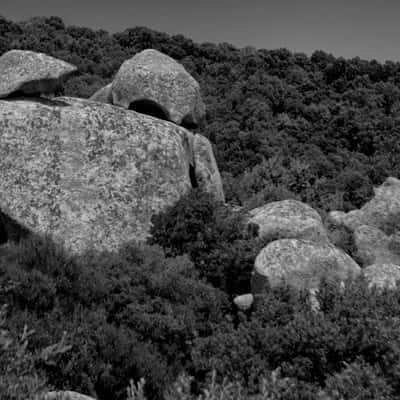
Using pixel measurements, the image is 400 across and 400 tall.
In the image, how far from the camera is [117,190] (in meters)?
11.7

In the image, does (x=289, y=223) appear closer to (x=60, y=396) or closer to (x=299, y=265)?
(x=299, y=265)

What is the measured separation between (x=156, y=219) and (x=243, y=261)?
2.25m

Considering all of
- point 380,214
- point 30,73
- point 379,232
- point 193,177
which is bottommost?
point 380,214

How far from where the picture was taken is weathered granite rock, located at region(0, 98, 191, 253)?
1088 centimetres

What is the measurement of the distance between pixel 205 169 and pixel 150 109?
243 centimetres

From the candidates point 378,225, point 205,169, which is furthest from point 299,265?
point 378,225

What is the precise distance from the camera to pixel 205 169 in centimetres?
1467

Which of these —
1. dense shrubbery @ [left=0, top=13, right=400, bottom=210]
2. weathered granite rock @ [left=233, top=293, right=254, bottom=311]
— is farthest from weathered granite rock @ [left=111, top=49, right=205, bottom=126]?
weathered granite rock @ [left=233, top=293, right=254, bottom=311]

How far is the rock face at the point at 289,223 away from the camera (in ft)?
39.8

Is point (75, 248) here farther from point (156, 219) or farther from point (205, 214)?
point (205, 214)

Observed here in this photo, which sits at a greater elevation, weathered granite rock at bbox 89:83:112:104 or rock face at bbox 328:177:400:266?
weathered granite rock at bbox 89:83:112:104

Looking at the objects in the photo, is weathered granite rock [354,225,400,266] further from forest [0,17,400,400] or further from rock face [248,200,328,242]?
rock face [248,200,328,242]

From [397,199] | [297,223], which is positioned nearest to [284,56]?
[397,199]

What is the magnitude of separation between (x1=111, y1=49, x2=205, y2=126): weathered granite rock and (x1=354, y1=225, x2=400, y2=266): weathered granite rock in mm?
6488
